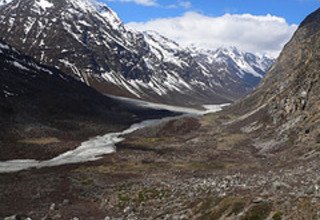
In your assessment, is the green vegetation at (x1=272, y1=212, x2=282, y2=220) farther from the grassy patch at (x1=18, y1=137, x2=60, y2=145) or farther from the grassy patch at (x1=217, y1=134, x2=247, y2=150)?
the grassy patch at (x1=18, y1=137, x2=60, y2=145)

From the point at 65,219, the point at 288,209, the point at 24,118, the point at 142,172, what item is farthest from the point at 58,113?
the point at 288,209

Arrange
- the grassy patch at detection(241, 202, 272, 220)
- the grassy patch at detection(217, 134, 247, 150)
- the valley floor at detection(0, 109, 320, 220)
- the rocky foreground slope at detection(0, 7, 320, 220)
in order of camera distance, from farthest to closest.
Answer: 1. the grassy patch at detection(217, 134, 247, 150)
2. the rocky foreground slope at detection(0, 7, 320, 220)
3. the valley floor at detection(0, 109, 320, 220)
4. the grassy patch at detection(241, 202, 272, 220)

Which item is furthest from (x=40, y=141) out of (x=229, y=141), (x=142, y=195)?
(x=142, y=195)

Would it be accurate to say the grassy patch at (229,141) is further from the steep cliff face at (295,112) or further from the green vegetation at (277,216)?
the green vegetation at (277,216)

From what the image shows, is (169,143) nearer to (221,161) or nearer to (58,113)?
(221,161)

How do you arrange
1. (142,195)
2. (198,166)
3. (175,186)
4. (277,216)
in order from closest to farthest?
(277,216)
(142,195)
(175,186)
(198,166)

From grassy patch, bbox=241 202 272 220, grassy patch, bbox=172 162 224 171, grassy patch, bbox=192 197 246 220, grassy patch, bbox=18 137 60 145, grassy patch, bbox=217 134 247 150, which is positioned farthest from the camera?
grassy patch, bbox=18 137 60 145

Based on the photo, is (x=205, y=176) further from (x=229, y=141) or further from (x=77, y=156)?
(x=77, y=156)

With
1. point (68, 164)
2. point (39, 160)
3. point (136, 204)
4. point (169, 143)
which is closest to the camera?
point (136, 204)

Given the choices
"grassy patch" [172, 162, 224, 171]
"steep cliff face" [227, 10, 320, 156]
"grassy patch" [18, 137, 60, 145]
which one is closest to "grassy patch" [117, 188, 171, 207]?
"grassy patch" [172, 162, 224, 171]

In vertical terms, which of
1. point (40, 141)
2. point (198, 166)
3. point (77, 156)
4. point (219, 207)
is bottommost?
point (77, 156)

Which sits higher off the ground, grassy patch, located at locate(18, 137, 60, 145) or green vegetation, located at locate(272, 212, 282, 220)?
grassy patch, located at locate(18, 137, 60, 145)
